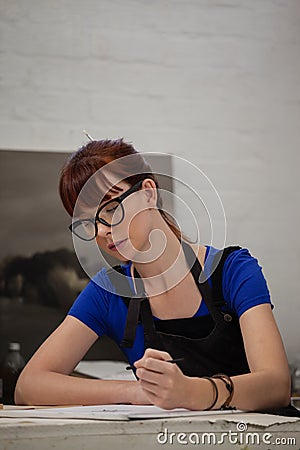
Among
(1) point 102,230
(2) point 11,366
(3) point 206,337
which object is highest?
(1) point 102,230

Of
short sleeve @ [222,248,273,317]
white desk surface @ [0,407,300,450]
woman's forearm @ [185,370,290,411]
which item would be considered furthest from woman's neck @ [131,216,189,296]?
white desk surface @ [0,407,300,450]

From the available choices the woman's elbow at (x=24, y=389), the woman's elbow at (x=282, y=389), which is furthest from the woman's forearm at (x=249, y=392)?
the woman's elbow at (x=24, y=389)

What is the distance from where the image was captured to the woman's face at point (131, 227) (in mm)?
1317

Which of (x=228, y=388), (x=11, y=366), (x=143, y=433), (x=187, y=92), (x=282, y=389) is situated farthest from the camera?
(x=187, y=92)

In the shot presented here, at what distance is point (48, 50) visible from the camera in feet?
10.6

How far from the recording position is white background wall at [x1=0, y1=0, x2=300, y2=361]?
10.5 ft

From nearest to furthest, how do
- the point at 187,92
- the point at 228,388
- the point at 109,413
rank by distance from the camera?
the point at 109,413
the point at 228,388
the point at 187,92

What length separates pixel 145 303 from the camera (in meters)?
1.44

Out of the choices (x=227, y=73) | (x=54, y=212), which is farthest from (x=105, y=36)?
(x=54, y=212)

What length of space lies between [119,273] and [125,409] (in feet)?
1.81

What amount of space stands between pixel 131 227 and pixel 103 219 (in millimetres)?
74

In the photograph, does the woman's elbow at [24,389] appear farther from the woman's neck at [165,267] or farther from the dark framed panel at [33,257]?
the dark framed panel at [33,257]

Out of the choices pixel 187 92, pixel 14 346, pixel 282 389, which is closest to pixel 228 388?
pixel 282 389
